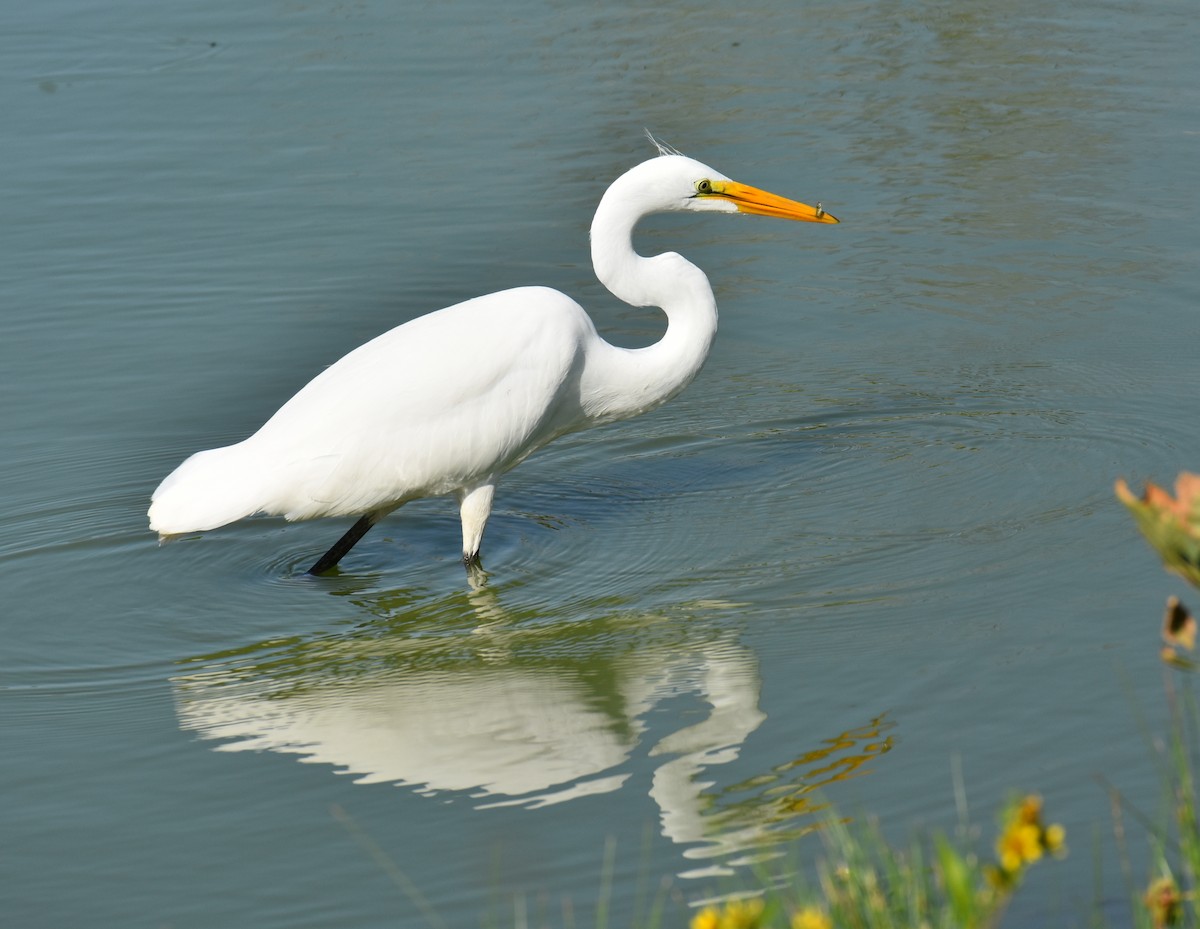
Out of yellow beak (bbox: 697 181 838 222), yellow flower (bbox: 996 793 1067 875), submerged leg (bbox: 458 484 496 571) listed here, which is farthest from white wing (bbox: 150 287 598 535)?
yellow flower (bbox: 996 793 1067 875)

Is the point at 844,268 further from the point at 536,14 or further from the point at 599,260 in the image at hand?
the point at 536,14

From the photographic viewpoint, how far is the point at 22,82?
33.5ft

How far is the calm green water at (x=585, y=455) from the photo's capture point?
400 cm

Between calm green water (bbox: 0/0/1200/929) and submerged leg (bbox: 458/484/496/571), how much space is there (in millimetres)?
95

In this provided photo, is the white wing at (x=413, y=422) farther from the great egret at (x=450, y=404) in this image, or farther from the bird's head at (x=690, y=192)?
the bird's head at (x=690, y=192)

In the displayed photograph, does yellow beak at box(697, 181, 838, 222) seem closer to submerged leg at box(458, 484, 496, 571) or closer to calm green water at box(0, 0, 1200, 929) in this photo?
calm green water at box(0, 0, 1200, 929)

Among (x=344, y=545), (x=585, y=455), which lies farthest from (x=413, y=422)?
(x=585, y=455)

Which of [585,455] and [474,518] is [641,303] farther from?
[474,518]

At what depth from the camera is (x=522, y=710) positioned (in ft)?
15.1

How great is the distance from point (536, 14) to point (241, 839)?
8443 millimetres

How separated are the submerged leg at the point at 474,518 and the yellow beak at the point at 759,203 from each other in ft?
4.34

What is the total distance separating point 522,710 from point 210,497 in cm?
138

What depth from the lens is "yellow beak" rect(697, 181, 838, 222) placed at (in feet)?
19.0

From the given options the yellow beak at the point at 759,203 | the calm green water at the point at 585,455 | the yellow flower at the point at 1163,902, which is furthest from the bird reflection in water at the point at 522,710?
the yellow beak at the point at 759,203
